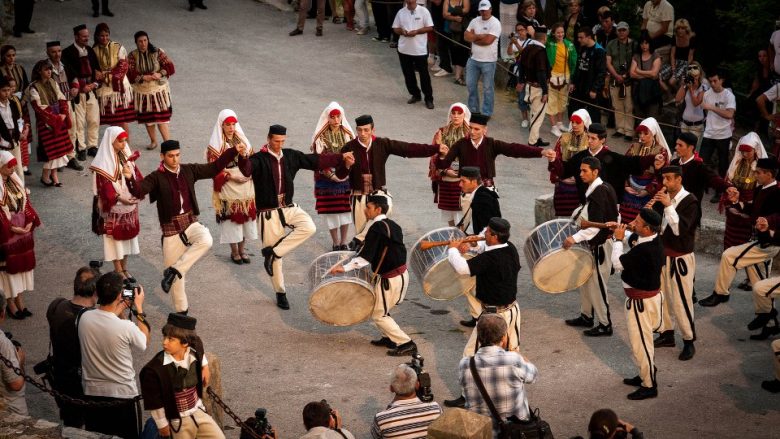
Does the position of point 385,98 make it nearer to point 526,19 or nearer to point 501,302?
point 526,19

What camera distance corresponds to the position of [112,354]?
829 cm

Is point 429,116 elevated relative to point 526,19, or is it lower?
lower

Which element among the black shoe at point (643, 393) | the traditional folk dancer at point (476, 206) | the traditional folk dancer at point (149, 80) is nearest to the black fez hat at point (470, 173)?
the traditional folk dancer at point (476, 206)

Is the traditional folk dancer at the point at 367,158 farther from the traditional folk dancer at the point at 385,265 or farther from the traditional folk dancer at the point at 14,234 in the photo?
the traditional folk dancer at the point at 14,234

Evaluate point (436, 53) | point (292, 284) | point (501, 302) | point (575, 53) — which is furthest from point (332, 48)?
point (501, 302)

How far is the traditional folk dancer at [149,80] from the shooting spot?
15453 millimetres

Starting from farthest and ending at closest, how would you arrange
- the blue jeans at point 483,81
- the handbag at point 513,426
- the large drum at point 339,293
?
the blue jeans at point 483,81, the large drum at point 339,293, the handbag at point 513,426

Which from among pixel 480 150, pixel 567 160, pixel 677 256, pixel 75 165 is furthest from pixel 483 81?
pixel 677 256

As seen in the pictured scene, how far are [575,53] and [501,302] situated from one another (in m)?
8.13

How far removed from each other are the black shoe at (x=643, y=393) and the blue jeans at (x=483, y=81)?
8.53 metres

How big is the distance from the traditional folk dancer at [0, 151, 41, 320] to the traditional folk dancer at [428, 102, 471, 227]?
430 cm

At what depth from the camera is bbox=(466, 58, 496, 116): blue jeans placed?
17.4 metres

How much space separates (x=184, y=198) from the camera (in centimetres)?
1110

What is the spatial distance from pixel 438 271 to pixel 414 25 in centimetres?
793
